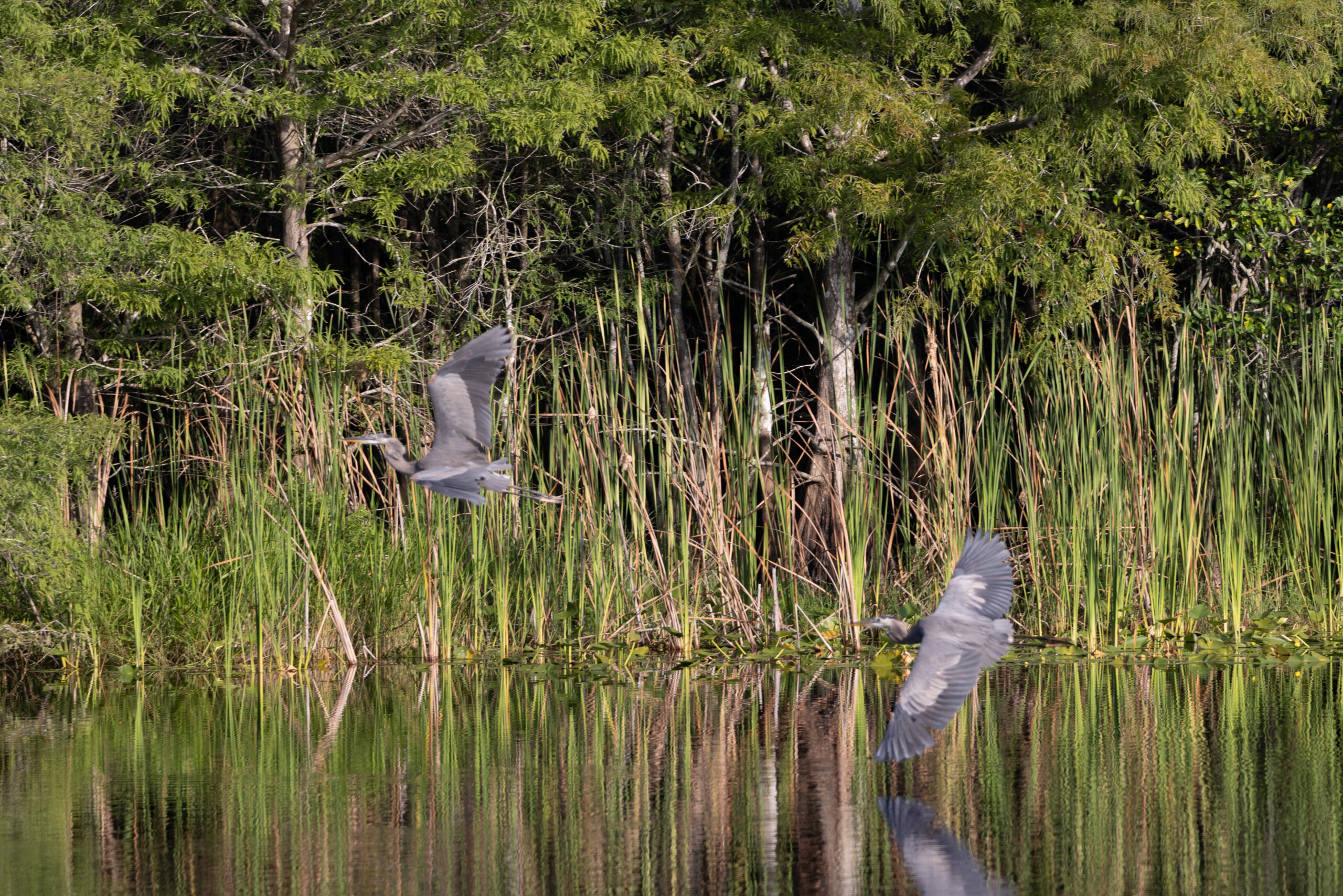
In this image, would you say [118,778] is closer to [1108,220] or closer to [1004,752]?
[1004,752]

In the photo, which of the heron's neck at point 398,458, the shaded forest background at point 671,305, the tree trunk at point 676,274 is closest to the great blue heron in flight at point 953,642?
the heron's neck at point 398,458

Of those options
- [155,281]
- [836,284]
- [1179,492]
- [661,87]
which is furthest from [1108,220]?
[155,281]

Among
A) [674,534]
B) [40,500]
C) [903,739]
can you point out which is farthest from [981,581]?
[40,500]

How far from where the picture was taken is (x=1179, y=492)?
579 centimetres

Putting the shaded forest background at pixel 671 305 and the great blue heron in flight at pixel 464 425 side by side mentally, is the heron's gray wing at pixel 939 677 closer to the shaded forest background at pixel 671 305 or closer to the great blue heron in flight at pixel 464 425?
the great blue heron in flight at pixel 464 425

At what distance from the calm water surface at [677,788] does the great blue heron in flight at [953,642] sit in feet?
0.68

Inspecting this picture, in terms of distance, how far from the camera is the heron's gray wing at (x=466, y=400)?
4.62 m

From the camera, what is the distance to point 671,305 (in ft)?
31.3

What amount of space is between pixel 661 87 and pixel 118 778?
17.3 ft

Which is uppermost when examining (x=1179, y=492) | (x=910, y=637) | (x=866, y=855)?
(x=1179, y=492)

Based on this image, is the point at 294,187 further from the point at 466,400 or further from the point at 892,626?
the point at 892,626

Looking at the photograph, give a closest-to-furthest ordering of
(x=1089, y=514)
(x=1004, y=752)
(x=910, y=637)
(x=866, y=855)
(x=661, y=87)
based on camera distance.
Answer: (x=866, y=855) < (x=910, y=637) < (x=1004, y=752) < (x=1089, y=514) < (x=661, y=87)

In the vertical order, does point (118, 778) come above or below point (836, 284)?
below

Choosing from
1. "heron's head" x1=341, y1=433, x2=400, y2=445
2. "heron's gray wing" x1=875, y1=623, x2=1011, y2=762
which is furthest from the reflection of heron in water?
"heron's head" x1=341, y1=433, x2=400, y2=445
